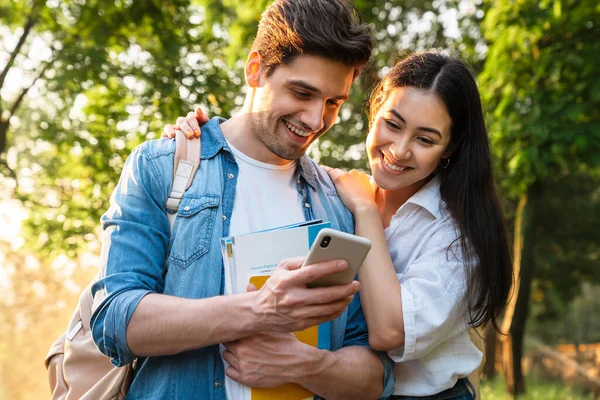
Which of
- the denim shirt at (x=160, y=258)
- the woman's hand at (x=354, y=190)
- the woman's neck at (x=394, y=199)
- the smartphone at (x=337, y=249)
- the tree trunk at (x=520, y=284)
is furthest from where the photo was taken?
the tree trunk at (x=520, y=284)

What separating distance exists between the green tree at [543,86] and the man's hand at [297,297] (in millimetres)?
6001

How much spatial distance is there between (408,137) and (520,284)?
340 inches

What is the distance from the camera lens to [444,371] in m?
2.77

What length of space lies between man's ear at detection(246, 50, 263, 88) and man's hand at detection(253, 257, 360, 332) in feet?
3.26

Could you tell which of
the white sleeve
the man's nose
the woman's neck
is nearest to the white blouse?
the white sleeve

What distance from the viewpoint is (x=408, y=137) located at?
2924mm

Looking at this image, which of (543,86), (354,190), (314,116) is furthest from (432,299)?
(543,86)

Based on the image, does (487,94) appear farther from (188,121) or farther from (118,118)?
(188,121)

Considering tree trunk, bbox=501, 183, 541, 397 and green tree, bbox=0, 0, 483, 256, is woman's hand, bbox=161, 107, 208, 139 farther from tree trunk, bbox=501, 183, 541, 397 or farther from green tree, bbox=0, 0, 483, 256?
tree trunk, bbox=501, 183, 541, 397

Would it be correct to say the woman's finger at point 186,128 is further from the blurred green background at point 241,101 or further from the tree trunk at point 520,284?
the tree trunk at point 520,284

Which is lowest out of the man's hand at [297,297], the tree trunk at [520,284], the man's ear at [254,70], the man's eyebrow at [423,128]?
the tree trunk at [520,284]

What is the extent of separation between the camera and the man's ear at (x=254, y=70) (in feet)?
8.90

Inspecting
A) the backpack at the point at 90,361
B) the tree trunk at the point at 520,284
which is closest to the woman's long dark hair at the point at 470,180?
the backpack at the point at 90,361

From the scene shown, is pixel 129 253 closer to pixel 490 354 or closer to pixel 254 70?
pixel 254 70
